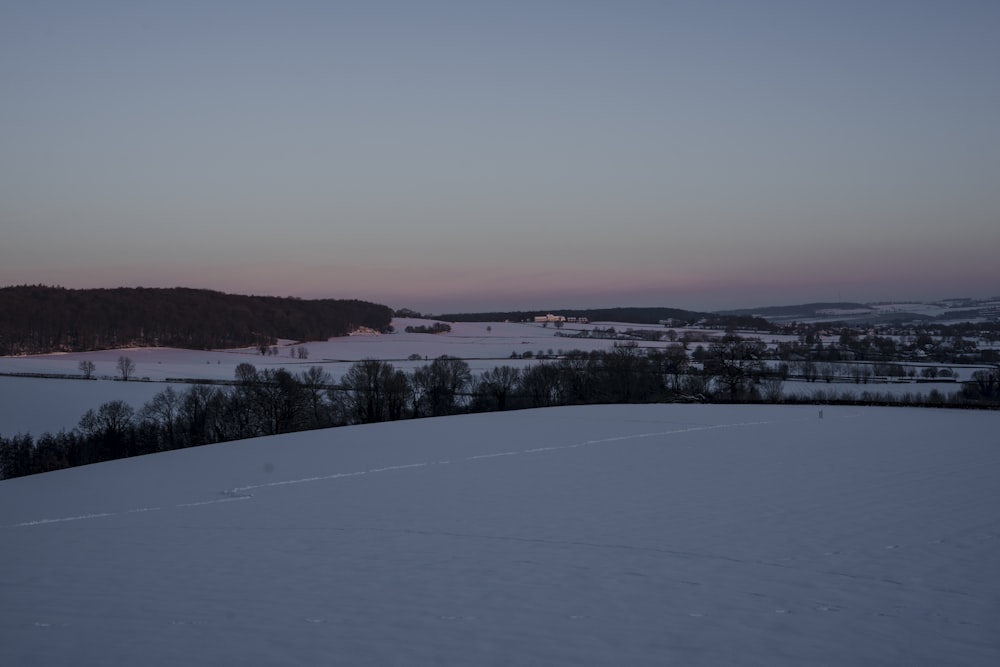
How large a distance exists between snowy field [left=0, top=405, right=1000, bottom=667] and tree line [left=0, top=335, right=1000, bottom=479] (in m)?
16.6

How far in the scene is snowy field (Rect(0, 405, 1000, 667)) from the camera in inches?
260

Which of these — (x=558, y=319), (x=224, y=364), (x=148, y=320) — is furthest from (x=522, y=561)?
(x=558, y=319)

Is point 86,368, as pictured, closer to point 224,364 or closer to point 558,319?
point 224,364

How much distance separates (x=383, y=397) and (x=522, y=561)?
35648mm

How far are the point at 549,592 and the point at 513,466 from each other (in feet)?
37.0

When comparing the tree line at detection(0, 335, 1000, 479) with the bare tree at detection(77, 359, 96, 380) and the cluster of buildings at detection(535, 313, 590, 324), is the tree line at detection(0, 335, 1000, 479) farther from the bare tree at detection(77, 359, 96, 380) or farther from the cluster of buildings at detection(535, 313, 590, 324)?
the cluster of buildings at detection(535, 313, 590, 324)

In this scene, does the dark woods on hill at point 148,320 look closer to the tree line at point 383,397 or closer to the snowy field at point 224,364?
the snowy field at point 224,364

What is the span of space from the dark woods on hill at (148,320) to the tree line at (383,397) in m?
49.5

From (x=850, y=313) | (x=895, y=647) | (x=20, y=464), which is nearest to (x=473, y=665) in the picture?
(x=895, y=647)

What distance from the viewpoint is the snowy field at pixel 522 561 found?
21.6 ft

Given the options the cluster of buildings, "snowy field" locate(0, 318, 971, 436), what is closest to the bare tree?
"snowy field" locate(0, 318, 971, 436)

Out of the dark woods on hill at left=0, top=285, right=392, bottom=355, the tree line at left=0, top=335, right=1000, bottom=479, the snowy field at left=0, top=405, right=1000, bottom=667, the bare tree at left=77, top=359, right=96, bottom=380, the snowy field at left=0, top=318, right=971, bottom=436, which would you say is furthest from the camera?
the dark woods on hill at left=0, top=285, right=392, bottom=355

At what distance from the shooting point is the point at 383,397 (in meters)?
44.4

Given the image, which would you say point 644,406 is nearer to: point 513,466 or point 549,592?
point 513,466
